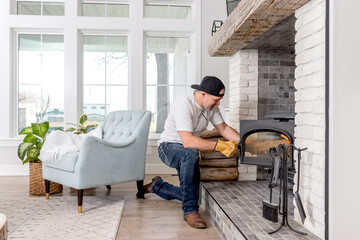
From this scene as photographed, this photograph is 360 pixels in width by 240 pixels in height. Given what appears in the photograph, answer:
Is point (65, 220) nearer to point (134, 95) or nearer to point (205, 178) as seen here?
point (205, 178)

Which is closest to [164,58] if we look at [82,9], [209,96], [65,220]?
[82,9]

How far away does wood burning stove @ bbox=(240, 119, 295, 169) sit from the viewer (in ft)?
6.75

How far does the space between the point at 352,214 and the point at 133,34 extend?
3.45 metres

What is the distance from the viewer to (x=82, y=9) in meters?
4.13

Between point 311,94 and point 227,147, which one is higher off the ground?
point 311,94

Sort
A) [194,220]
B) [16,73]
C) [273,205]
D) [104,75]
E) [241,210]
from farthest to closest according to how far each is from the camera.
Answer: [104,75] → [16,73] → [194,220] → [241,210] → [273,205]

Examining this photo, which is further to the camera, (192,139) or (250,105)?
(250,105)

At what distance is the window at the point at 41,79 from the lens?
4.11 metres

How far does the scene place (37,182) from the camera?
2969 millimetres

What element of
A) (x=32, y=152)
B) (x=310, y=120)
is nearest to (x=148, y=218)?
(x=310, y=120)

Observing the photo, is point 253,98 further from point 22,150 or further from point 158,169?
point 22,150

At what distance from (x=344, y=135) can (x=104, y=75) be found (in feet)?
11.4

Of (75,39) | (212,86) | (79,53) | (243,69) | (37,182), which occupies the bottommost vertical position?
(37,182)

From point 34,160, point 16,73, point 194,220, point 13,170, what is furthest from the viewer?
point 16,73
